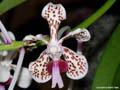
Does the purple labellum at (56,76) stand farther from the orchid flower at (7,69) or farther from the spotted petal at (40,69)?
the orchid flower at (7,69)

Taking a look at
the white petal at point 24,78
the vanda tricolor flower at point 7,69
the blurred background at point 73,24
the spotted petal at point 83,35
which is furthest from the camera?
the blurred background at point 73,24

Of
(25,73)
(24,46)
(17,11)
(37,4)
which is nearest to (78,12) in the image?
(37,4)

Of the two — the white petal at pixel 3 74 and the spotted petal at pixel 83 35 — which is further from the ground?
the spotted petal at pixel 83 35

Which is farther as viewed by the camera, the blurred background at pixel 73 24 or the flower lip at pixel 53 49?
the blurred background at pixel 73 24

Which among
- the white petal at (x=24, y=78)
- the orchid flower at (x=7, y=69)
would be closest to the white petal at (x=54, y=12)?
the orchid flower at (x=7, y=69)

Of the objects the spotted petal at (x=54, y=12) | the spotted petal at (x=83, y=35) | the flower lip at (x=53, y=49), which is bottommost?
the flower lip at (x=53, y=49)

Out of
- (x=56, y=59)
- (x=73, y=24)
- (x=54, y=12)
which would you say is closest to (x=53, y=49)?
(x=56, y=59)

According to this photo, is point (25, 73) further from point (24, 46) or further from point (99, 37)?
point (99, 37)
